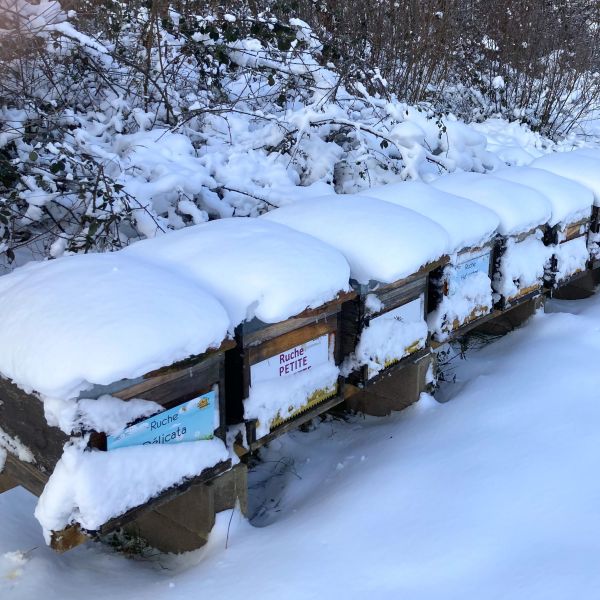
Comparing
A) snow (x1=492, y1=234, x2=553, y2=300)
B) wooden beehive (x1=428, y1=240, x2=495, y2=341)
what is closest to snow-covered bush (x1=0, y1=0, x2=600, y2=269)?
snow (x1=492, y1=234, x2=553, y2=300)

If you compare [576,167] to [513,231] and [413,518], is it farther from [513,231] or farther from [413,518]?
[413,518]

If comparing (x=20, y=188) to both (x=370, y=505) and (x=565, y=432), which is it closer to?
(x=370, y=505)

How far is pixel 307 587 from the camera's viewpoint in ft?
7.34

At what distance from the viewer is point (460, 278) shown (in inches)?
143

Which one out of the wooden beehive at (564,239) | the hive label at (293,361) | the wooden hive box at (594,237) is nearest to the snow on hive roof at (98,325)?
the hive label at (293,361)

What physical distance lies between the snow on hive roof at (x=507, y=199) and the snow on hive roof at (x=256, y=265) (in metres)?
1.39

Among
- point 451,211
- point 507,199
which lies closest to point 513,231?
point 507,199

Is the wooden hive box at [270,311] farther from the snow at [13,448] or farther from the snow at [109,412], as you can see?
the snow at [13,448]

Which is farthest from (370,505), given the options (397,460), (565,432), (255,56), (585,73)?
(585,73)

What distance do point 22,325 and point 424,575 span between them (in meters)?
1.54

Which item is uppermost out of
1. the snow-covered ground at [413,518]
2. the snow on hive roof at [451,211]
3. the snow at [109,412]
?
the snow on hive roof at [451,211]

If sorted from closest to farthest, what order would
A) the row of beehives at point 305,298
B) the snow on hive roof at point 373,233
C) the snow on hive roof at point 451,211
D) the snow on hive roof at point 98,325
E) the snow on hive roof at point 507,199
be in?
the snow on hive roof at point 98,325 → the row of beehives at point 305,298 → the snow on hive roof at point 373,233 → the snow on hive roof at point 451,211 → the snow on hive roof at point 507,199

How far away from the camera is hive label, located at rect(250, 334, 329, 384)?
2.64 metres

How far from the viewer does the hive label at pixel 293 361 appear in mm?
2643
